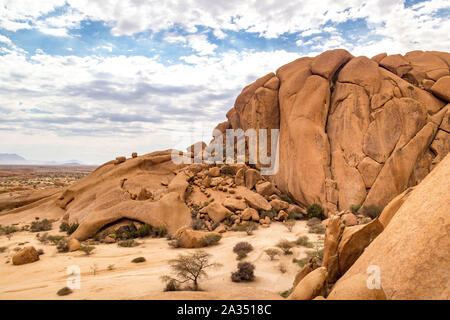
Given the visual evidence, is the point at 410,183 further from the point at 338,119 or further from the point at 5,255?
the point at 5,255

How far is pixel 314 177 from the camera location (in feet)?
56.6

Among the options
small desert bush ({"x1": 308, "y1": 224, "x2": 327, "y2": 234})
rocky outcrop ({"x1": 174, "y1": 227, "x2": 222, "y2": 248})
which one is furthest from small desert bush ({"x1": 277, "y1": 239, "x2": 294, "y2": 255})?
rocky outcrop ({"x1": 174, "y1": 227, "x2": 222, "y2": 248})

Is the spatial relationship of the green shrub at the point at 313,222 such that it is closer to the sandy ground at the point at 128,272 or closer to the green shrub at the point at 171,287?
the sandy ground at the point at 128,272

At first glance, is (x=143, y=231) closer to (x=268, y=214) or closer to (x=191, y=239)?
(x=191, y=239)

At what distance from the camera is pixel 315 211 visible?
54.0 feet

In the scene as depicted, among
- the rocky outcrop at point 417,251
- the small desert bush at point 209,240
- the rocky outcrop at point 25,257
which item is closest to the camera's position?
the rocky outcrop at point 417,251

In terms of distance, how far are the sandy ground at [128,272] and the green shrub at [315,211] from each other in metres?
3.95

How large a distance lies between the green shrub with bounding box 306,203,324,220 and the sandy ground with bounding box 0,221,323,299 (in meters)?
3.95

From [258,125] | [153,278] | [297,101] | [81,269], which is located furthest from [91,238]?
[297,101]

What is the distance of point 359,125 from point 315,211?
22.3 ft

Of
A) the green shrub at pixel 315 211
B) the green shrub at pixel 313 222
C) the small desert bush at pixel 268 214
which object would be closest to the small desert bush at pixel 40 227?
the small desert bush at pixel 268 214

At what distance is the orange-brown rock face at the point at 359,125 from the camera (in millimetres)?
14625

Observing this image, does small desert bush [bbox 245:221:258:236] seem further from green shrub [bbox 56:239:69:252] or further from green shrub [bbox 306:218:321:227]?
green shrub [bbox 56:239:69:252]

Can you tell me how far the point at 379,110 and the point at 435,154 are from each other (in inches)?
165
